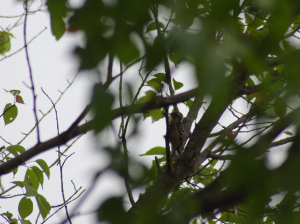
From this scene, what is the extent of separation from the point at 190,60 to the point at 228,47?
6cm

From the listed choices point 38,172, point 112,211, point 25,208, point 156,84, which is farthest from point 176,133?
point 112,211

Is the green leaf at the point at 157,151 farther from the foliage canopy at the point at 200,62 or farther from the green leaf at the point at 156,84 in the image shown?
the foliage canopy at the point at 200,62

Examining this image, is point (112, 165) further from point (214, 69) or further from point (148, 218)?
point (214, 69)

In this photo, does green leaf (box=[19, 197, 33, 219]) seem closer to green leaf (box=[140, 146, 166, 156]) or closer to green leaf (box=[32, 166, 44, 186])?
green leaf (box=[32, 166, 44, 186])

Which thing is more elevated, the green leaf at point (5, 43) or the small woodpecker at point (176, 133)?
the green leaf at point (5, 43)

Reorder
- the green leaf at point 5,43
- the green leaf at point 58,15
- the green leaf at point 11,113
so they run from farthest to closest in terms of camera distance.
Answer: the green leaf at point 5,43 < the green leaf at point 11,113 < the green leaf at point 58,15

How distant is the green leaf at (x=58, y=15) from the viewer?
1.83 feet

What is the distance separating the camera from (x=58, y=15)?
569 mm

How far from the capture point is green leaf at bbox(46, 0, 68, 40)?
0.56 metres

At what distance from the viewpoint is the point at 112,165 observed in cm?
52

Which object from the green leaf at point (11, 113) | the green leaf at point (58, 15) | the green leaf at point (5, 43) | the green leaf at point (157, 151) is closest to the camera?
the green leaf at point (58, 15)

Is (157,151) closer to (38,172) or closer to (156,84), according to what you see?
(38,172)

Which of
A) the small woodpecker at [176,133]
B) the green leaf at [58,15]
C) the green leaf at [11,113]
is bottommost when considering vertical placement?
the green leaf at [58,15]

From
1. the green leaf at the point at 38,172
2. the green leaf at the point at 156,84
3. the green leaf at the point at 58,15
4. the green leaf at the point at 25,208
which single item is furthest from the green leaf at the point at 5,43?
the green leaf at the point at 58,15
